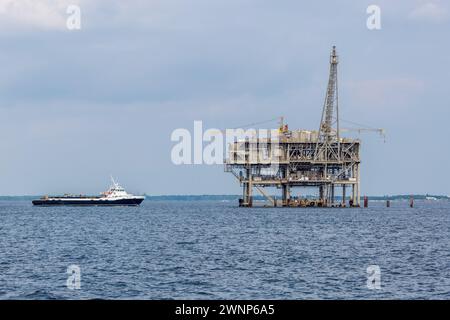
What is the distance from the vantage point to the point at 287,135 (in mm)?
161250

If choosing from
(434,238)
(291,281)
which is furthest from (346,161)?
(291,281)

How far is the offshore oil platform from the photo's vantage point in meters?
157

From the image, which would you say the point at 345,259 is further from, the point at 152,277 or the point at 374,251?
the point at 152,277

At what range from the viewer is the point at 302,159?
15675cm

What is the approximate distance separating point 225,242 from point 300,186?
315 feet

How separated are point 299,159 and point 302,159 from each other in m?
0.60
